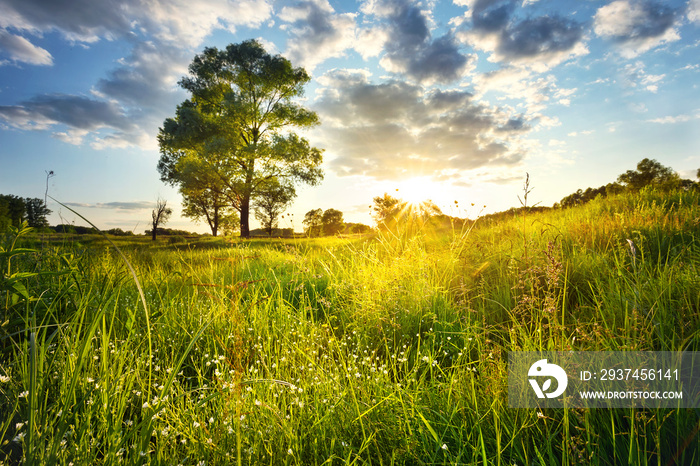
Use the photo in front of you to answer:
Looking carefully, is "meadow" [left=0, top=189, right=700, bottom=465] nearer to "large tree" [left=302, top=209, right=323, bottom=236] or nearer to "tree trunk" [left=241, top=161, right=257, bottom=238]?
"large tree" [left=302, top=209, right=323, bottom=236]

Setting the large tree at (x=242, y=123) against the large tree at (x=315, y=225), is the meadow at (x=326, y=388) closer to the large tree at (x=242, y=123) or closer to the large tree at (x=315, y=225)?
the large tree at (x=315, y=225)

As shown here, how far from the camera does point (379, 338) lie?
352 centimetres

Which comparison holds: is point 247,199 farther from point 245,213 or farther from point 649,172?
point 649,172

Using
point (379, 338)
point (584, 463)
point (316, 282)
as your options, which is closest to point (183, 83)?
point (316, 282)

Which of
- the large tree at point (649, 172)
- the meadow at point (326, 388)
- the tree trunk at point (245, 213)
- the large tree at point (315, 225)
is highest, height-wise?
the large tree at point (649, 172)

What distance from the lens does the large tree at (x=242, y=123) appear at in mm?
27016

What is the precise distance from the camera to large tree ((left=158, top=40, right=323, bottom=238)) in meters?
27.0

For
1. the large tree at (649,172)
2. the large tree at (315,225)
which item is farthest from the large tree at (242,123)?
the large tree at (649,172)

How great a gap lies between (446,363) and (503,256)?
2442 millimetres

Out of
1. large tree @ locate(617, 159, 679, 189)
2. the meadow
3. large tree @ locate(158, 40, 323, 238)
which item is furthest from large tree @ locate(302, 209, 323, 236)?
large tree @ locate(617, 159, 679, 189)

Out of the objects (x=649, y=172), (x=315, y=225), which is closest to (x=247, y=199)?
(x=315, y=225)

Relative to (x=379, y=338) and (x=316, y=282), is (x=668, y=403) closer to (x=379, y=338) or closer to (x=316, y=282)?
(x=379, y=338)

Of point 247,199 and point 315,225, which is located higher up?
point 247,199

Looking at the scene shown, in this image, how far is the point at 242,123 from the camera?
93.6ft
